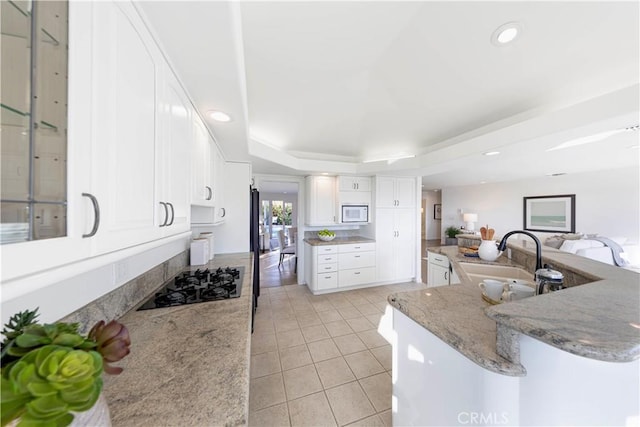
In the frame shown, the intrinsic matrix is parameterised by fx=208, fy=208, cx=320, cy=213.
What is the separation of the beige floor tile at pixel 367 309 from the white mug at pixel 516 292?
80.1 inches

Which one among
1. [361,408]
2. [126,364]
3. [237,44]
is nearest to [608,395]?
[361,408]

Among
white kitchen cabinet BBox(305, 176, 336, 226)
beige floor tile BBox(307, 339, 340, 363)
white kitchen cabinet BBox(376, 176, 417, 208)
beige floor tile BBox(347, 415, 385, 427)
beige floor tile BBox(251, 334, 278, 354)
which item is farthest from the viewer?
white kitchen cabinet BBox(376, 176, 417, 208)

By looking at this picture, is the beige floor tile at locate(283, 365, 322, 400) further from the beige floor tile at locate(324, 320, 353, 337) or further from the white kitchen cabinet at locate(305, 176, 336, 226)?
the white kitchen cabinet at locate(305, 176, 336, 226)

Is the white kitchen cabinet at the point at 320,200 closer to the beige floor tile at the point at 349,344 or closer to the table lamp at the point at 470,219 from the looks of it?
the beige floor tile at the point at 349,344

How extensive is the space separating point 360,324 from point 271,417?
1446mm

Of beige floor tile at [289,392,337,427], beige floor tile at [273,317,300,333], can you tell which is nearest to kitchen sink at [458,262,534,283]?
beige floor tile at [289,392,337,427]

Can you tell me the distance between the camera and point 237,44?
A: 3.21 feet

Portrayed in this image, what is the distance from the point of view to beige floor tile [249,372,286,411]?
159cm

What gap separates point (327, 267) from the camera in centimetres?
364

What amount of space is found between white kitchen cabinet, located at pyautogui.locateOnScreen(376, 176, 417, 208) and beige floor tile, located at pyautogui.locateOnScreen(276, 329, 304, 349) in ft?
8.40

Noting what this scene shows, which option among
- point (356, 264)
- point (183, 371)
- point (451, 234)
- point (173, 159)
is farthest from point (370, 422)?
point (451, 234)

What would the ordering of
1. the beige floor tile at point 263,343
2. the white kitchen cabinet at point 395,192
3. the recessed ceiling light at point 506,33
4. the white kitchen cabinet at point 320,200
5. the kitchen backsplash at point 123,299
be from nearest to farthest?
the kitchen backsplash at point 123,299
the recessed ceiling light at point 506,33
the beige floor tile at point 263,343
the white kitchen cabinet at point 320,200
the white kitchen cabinet at point 395,192

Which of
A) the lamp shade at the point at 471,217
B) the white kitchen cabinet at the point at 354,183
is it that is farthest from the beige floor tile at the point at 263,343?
the lamp shade at the point at 471,217

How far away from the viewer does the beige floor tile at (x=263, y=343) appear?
218 cm
